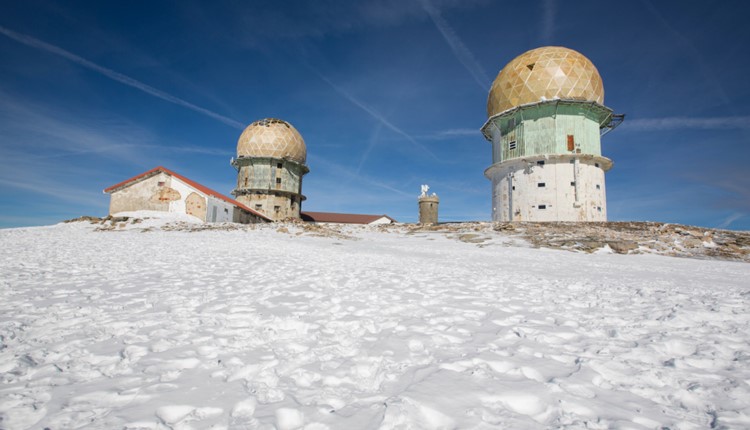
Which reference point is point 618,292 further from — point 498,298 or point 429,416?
point 429,416

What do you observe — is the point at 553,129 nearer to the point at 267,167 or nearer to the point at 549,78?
the point at 549,78

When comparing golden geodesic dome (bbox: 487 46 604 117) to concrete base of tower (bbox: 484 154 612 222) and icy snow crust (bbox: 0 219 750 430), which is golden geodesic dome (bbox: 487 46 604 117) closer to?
concrete base of tower (bbox: 484 154 612 222)

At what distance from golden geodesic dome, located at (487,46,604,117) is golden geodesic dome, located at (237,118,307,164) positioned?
895 inches

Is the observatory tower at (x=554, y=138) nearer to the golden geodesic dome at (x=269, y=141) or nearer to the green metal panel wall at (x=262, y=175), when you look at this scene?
the golden geodesic dome at (x=269, y=141)

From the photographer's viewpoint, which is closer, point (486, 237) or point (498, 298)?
point (498, 298)

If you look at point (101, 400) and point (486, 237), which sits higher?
point (486, 237)

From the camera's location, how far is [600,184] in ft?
83.2

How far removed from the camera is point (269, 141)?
36344 mm

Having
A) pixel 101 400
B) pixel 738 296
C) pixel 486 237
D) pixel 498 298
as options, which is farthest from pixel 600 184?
pixel 101 400

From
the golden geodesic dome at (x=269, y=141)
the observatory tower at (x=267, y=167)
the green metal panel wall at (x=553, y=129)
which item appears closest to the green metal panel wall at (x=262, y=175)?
the observatory tower at (x=267, y=167)

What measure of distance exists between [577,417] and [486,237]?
16051mm

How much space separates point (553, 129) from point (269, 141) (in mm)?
28034

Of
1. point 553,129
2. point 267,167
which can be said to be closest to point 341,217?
point 267,167

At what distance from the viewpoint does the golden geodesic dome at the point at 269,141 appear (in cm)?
3628
